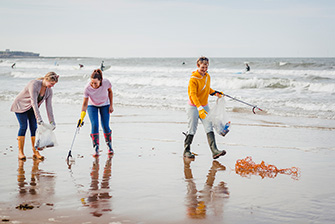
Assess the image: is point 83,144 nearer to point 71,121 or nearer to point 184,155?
point 184,155

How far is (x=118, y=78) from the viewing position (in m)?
37.2

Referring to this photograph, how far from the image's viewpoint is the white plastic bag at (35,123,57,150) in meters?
7.22

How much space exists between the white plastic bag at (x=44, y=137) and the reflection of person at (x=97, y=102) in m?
0.52

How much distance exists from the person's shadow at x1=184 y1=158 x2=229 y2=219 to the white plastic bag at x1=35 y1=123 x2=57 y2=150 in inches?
89.3

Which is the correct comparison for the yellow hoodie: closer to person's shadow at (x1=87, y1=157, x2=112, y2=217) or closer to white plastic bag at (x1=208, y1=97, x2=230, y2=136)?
white plastic bag at (x1=208, y1=97, x2=230, y2=136)

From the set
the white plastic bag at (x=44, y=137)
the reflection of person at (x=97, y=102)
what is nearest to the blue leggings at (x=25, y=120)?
the white plastic bag at (x=44, y=137)

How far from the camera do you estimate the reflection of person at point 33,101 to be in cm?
702

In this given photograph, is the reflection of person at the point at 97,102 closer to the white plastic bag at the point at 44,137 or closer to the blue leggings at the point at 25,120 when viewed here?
the white plastic bag at the point at 44,137

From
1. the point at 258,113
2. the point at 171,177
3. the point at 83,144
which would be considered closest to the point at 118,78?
the point at 258,113

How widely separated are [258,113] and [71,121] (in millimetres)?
5866

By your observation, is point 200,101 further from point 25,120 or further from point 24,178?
point 24,178

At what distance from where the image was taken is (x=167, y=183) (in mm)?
5758

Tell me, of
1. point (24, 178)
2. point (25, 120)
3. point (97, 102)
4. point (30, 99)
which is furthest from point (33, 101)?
point (24, 178)

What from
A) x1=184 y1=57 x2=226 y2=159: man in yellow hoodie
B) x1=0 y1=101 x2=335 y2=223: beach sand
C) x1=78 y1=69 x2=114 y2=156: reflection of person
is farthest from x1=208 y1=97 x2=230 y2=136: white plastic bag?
x1=78 y1=69 x2=114 y2=156: reflection of person
